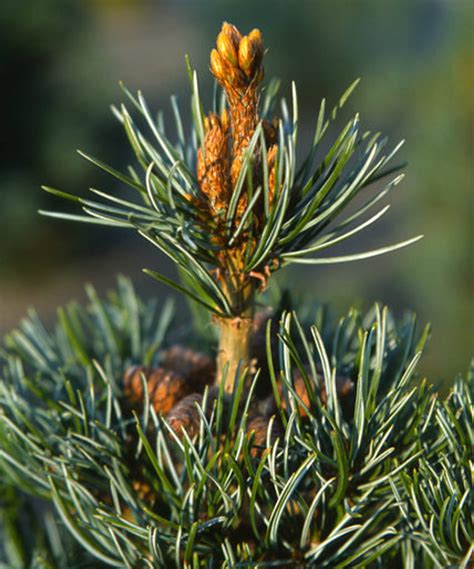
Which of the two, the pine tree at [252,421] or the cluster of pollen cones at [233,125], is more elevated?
the cluster of pollen cones at [233,125]

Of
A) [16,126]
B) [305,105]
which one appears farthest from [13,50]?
[305,105]

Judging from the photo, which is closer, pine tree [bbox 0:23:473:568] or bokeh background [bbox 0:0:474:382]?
pine tree [bbox 0:23:473:568]

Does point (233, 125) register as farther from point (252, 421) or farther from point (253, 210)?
point (252, 421)

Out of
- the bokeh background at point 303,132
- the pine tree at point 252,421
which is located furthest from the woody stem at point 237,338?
the bokeh background at point 303,132

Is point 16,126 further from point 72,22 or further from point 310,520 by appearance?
point 310,520

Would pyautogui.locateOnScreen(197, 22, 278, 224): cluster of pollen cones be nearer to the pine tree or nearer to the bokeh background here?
the pine tree

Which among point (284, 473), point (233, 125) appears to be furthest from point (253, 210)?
point (284, 473)

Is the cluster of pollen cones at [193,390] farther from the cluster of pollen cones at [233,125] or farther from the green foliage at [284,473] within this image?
the cluster of pollen cones at [233,125]

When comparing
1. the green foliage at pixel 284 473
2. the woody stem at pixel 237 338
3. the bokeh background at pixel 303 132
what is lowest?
the green foliage at pixel 284 473

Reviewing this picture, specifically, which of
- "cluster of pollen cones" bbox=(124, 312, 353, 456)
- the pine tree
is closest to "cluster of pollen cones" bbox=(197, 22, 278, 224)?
the pine tree
